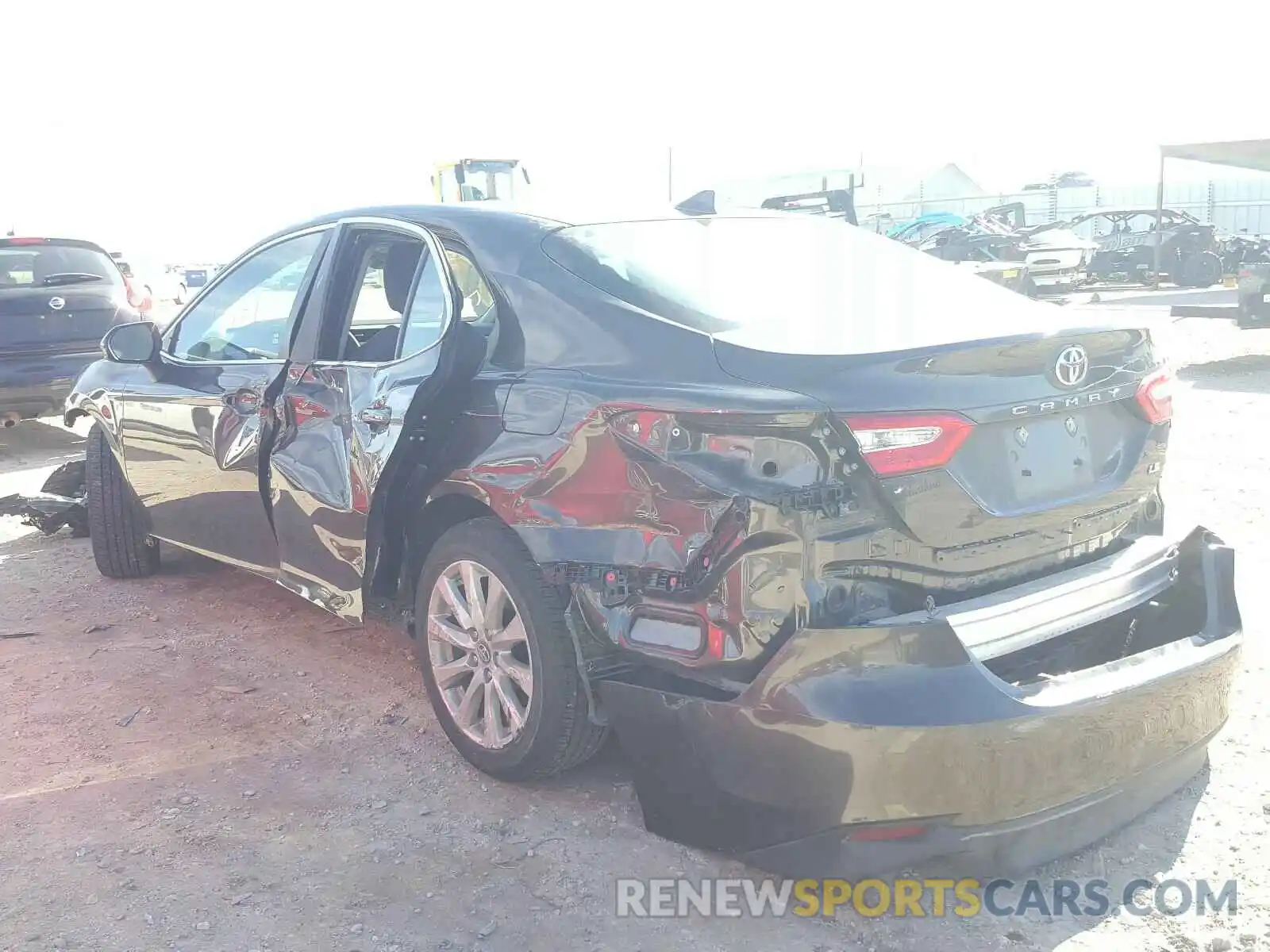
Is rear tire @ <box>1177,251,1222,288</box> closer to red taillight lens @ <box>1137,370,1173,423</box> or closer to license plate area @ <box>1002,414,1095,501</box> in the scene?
red taillight lens @ <box>1137,370,1173,423</box>

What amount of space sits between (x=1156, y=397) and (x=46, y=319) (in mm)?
8176

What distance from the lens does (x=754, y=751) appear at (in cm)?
254

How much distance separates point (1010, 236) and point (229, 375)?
22195mm

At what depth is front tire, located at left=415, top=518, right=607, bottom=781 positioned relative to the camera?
303cm

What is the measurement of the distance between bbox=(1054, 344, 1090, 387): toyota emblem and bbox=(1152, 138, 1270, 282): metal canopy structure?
17499mm

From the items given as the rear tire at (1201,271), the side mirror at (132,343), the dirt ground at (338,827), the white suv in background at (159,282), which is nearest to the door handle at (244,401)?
the side mirror at (132,343)

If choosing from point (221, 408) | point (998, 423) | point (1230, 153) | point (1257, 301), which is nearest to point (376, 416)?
point (221, 408)

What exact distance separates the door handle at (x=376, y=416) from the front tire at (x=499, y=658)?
0.38 m

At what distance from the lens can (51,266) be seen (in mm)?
8859

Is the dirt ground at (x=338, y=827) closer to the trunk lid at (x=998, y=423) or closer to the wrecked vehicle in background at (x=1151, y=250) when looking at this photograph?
the trunk lid at (x=998, y=423)

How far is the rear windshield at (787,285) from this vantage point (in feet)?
9.19

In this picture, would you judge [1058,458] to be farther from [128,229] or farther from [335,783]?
[128,229]

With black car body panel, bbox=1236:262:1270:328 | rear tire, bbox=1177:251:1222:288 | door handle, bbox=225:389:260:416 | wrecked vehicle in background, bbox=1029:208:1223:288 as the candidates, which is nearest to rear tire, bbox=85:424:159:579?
door handle, bbox=225:389:260:416

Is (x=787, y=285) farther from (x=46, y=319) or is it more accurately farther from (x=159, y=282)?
(x=159, y=282)
